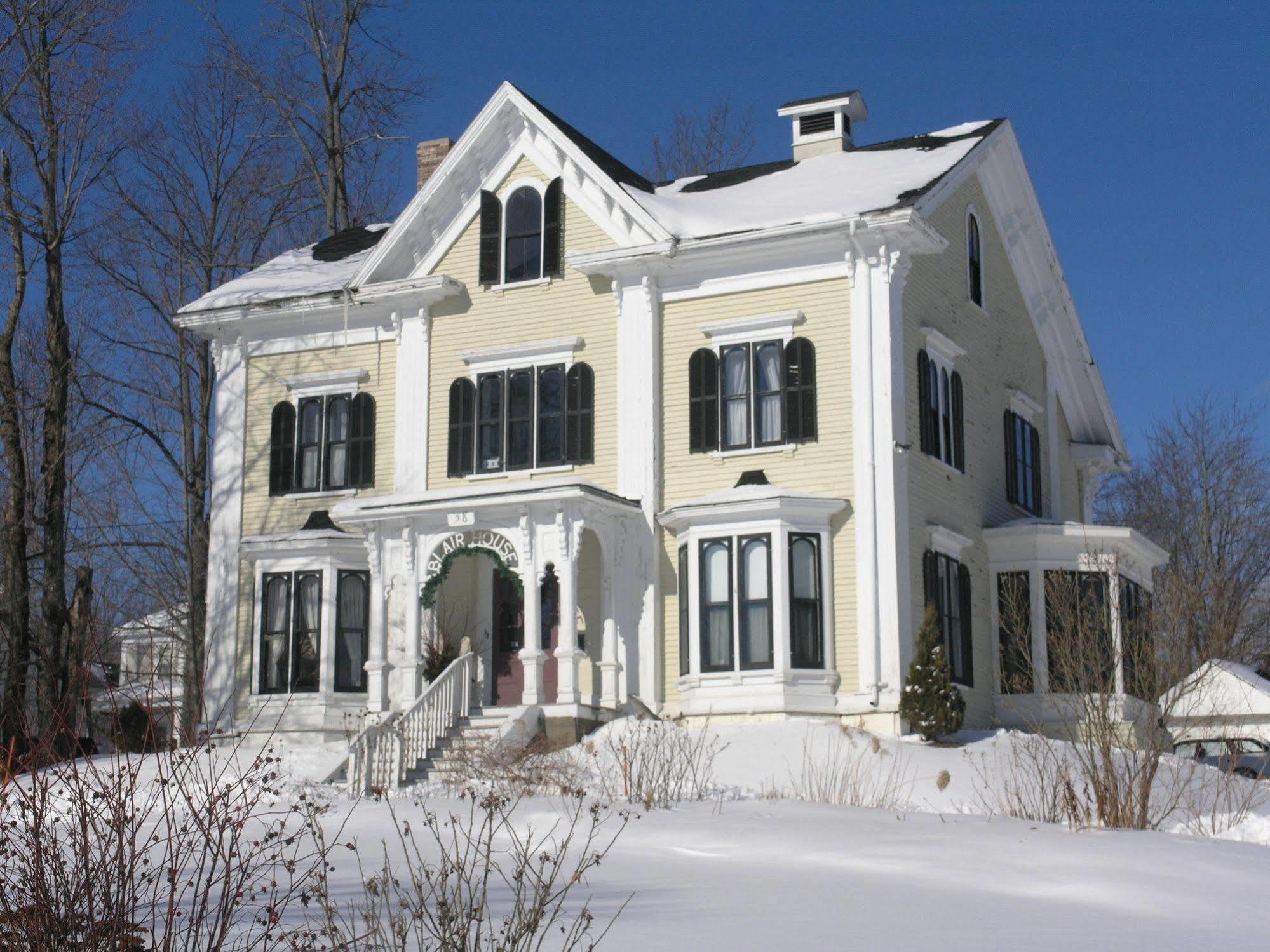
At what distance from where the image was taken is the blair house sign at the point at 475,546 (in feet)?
73.3

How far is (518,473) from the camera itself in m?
23.8

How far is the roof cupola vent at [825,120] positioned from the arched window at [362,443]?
846cm

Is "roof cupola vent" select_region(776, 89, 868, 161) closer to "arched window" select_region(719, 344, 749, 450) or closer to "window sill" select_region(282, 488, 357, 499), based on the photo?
"arched window" select_region(719, 344, 749, 450)

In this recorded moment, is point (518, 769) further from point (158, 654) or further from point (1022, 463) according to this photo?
point (1022, 463)

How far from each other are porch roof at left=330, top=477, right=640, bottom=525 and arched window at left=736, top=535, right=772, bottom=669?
183cm

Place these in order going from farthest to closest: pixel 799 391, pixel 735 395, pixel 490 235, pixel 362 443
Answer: pixel 362 443 < pixel 490 235 < pixel 735 395 < pixel 799 391

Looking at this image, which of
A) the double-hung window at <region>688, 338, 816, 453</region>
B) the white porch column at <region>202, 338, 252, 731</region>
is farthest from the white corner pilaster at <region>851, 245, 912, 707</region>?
the white porch column at <region>202, 338, 252, 731</region>

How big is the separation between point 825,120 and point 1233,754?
582 inches

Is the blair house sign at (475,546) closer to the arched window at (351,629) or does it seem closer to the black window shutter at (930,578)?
the arched window at (351,629)

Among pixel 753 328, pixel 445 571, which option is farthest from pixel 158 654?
pixel 753 328

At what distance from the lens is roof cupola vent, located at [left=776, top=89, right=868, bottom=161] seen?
27531mm

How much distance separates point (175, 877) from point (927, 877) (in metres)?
5.78

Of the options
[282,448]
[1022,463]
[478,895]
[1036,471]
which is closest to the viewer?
[478,895]

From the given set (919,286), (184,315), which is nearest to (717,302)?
(919,286)
